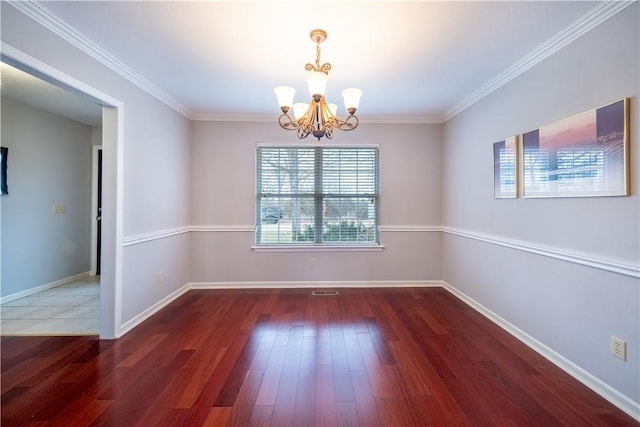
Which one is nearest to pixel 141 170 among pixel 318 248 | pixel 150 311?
pixel 150 311

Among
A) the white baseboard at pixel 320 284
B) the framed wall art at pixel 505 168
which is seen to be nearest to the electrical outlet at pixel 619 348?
the framed wall art at pixel 505 168

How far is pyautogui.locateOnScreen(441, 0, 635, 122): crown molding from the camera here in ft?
5.51

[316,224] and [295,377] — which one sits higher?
[316,224]

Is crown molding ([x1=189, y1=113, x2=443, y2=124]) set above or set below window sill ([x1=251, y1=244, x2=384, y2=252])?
above

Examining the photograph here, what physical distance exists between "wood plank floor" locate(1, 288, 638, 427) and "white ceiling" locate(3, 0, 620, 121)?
2.44 m

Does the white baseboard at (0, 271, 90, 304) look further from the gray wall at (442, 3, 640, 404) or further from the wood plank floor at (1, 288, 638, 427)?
the gray wall at (442, 3, 640, 404)

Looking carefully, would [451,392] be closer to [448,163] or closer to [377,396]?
[377,396]

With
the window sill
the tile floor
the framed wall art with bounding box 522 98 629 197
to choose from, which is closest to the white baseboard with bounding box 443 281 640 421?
the framed wall art with bounding box 522 98 629 197

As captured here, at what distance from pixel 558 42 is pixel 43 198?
5840 mm

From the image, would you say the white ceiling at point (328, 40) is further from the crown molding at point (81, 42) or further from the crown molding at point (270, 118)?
the crown molding at point (270, 118)

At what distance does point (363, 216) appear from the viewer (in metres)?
4.03

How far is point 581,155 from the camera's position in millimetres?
1867

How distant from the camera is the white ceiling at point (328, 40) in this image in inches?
69.5

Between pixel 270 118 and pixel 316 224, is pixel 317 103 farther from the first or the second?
pixel 316 224
